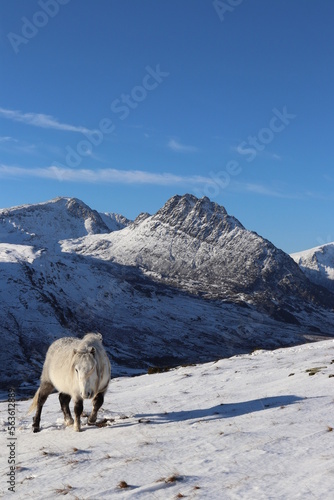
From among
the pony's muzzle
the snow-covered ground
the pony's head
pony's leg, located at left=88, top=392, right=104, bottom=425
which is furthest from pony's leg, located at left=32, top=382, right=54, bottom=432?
the pony's muzzle

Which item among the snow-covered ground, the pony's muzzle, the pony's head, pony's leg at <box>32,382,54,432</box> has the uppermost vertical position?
the pony's head

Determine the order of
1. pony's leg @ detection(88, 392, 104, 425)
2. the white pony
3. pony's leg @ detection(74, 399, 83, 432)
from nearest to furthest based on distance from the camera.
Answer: the white pony
pony's leg @ detection(74, 399, 83, 432)
pony's leg @ detection(88, 392, 104, 425)

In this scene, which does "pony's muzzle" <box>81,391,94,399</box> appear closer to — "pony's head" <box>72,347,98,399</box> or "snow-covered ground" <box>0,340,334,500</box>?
"pony's head" <box>72,347,98,399</box>

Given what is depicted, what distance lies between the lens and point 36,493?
28.9ft

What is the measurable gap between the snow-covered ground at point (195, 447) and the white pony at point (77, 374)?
0.73 metres

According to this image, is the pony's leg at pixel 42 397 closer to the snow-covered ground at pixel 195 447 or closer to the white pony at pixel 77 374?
the white pony at pixel 77 374

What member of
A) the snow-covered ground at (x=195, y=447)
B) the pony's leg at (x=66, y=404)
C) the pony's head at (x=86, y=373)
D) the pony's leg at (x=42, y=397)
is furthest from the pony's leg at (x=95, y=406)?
the pony's leg at (x=42, y=397)

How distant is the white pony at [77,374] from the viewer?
12.6m

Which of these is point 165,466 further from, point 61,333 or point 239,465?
point 61,333

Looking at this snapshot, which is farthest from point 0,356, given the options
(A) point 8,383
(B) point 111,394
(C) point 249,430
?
(C) point 249,430

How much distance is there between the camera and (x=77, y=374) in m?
12.9

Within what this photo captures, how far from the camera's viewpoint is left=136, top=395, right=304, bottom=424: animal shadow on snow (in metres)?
13.2

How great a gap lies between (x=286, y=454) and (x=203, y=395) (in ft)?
24.0

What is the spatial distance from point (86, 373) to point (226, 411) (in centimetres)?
426
